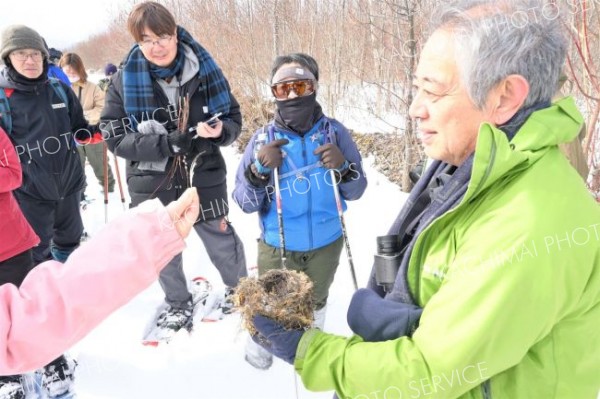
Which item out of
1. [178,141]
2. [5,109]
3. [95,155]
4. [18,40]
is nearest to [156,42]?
[178,141]

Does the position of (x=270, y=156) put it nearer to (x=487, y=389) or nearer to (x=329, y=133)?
(x=329, y=133)

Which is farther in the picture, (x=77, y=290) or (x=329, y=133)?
(x=329, y=133)

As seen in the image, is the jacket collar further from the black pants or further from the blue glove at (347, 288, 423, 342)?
the black pants

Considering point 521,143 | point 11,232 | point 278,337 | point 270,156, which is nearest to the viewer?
point 521,143

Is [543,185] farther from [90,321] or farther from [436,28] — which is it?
[90,321]

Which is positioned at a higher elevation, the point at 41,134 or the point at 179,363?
the point at 41,134

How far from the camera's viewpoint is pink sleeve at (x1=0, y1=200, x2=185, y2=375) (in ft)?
3.48

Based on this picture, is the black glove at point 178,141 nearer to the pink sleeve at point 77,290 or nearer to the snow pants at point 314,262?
the snow pants at point 314,262

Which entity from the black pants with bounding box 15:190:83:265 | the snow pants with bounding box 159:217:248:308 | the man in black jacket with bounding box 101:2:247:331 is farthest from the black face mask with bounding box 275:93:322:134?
the black pants with bounding box 15:190:83:265

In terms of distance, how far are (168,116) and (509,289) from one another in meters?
2.48

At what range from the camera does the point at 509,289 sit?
883 mm

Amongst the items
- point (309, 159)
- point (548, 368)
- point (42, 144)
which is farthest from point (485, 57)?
point (42, 144)

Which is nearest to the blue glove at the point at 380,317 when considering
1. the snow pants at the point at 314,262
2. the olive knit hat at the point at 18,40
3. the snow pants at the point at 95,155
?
the snow pants at the point at 314,262

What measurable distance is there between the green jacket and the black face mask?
152cm
